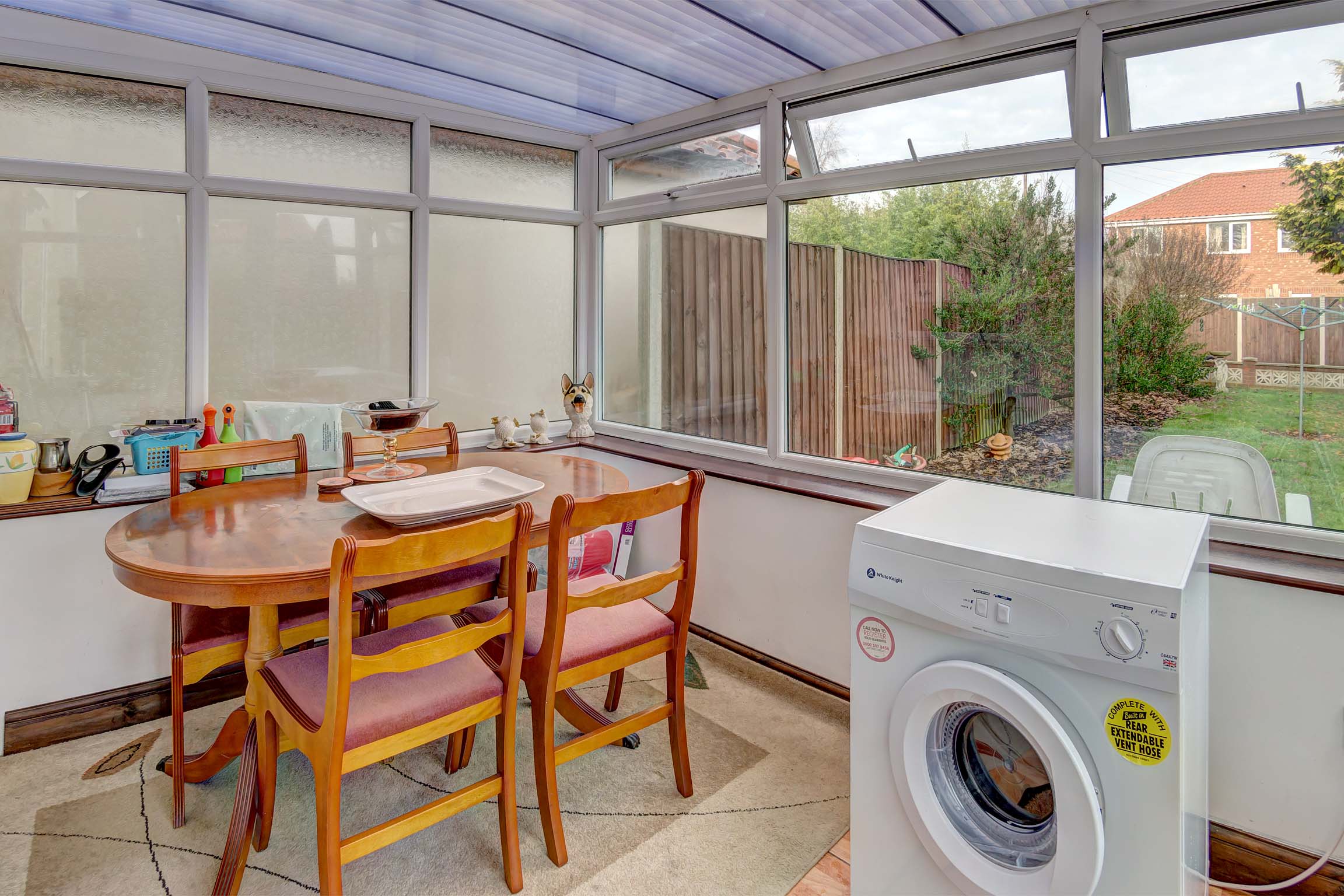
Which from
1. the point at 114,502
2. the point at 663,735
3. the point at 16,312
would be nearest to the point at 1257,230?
the point at 663,735

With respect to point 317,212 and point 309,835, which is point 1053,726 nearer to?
point 309,835

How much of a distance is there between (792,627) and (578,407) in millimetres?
1627

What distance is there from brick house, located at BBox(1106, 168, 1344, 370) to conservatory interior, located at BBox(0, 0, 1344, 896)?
0.04ft

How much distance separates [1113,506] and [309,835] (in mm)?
2318

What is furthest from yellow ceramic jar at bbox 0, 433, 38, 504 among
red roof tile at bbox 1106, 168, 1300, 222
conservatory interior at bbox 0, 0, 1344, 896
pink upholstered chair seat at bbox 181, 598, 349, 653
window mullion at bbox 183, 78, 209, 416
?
red roof tile at bbox 1106, 168, 1300, 222

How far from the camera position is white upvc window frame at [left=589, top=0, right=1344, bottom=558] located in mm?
1911

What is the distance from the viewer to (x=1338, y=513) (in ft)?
6.02

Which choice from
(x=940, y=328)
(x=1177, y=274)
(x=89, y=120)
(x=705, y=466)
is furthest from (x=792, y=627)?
(x=89, y=120)

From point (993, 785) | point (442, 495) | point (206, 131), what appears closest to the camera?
point (993, 785)

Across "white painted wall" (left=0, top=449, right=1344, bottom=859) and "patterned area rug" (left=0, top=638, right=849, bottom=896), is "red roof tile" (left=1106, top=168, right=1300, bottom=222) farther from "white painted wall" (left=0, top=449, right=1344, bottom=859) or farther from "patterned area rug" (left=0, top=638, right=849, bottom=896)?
"patterned area rug" (left=0, top=638, right=849, bottom=896)

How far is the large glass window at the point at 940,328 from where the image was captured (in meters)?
2.29

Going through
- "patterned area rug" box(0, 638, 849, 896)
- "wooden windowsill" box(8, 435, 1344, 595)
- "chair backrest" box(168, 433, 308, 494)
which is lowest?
"patterned area rug" box(0, 638, 849, 896)

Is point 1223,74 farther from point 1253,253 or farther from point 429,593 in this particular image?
point 429,593

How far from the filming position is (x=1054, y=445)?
2.29m
